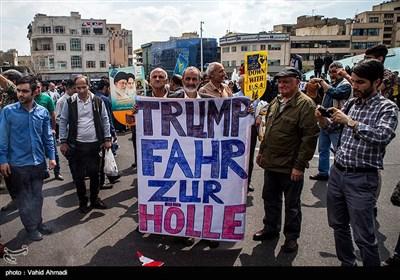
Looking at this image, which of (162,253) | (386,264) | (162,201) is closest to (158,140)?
(162,201)

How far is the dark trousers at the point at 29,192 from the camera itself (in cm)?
393

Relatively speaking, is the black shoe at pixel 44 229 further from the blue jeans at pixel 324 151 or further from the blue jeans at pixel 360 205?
the blue jeans at pixel 324 151

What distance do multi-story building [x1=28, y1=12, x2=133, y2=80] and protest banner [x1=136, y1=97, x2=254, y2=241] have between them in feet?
231

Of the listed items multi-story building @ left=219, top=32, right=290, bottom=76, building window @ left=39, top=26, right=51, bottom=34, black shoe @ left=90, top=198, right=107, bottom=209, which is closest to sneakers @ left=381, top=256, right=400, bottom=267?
black shoe @ left=90, top=198, right=107, bottom=209

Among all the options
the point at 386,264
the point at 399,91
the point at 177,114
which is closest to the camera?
the point at 386,264

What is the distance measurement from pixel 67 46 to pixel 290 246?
7647 centimetres

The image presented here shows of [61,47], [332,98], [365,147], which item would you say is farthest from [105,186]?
[61,47]

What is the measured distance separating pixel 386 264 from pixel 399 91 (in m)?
14.1

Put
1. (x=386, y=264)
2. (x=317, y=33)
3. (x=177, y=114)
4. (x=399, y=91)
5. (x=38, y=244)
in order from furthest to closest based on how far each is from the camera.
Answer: (x=317, y=33)
(x=399, y=91)
(x=38, y=244)
(x=177, y=114)
(x=386, y=264)

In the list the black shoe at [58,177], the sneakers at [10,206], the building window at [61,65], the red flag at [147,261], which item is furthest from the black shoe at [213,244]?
the building window at [61,65]

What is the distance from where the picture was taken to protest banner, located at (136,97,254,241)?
11.5 ft

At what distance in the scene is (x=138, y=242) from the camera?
3877 millimetres

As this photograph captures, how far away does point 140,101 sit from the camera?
11.8 feet

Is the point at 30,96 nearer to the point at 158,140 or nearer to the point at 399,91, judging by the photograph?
the point at 158,140
